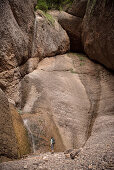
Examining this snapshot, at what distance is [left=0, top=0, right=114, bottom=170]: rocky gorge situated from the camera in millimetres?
4762

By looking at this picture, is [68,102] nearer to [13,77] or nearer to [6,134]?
[13,77]

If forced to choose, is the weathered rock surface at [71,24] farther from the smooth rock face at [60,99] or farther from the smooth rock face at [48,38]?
the smooth rock face at [60,99]

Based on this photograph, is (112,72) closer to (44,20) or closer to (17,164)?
(44,20)

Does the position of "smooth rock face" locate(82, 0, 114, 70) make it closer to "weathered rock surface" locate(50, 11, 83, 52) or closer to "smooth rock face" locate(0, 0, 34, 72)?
"weathered rock surface" locate(50, 11, 83, 52)

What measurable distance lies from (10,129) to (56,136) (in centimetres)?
309

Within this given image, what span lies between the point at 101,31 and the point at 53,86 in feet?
16.8

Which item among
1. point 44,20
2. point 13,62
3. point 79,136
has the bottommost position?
point 79,136

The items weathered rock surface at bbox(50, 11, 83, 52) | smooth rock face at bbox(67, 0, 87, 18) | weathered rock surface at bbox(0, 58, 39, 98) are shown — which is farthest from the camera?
weathered rock surface at bbox(50, 11, 83, 52)

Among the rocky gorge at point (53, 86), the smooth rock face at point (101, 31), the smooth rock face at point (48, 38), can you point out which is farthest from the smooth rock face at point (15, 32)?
the smooth rock face at point (101, 31)

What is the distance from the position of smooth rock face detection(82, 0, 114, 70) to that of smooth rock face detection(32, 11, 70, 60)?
246 cm

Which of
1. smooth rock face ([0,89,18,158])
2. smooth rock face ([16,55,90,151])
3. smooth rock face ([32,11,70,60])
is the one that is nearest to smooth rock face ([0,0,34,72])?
smooth rock face ([32,11,70,60])

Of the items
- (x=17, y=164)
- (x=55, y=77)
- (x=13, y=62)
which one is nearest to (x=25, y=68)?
(x=13, y=62)

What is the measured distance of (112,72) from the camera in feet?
40.0

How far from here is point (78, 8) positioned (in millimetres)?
14586
